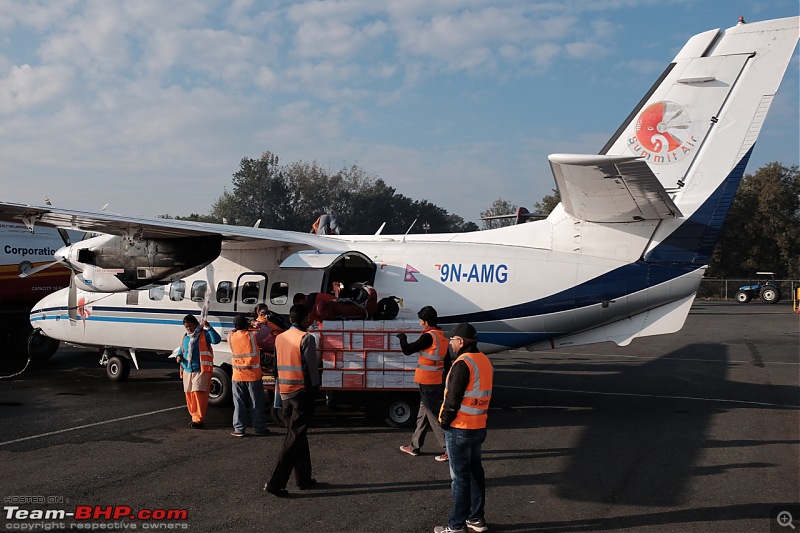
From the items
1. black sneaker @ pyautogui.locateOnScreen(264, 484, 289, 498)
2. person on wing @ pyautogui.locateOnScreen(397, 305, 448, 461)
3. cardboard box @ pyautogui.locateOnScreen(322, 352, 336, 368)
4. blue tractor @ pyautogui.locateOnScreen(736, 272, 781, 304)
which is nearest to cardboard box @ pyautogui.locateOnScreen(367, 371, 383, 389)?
cardboard box @ pyautogui.locateOnScreen(322, 352, 336, 368)

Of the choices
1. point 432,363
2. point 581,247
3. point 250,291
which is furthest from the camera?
point 250,291

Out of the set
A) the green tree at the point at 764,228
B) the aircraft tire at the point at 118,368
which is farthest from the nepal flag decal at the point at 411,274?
the green tree at the point at 764,228

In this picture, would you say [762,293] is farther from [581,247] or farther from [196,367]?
[196,367]

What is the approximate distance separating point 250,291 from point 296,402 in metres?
5.65

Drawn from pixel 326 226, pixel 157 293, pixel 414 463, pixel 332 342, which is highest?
pixel 326 226

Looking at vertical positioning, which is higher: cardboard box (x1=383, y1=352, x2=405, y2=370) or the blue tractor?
the blue tractor

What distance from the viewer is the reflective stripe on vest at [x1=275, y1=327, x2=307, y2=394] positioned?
725 centimetres

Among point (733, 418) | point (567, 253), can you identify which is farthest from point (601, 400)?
point (567, 253)

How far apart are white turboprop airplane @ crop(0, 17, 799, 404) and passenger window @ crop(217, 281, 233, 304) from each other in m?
0.09

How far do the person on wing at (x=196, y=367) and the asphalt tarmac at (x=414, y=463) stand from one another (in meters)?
0.40

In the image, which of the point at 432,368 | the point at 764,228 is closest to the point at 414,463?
the point at 432,368

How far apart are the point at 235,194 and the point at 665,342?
2642 inches

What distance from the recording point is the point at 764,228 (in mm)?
53156

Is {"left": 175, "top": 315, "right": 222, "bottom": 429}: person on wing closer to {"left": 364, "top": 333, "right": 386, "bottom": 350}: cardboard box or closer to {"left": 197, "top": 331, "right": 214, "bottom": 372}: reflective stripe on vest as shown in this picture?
{"left": 197, "top": 331, "right": 214, "bottom": 372}: reflective stripe on vest
